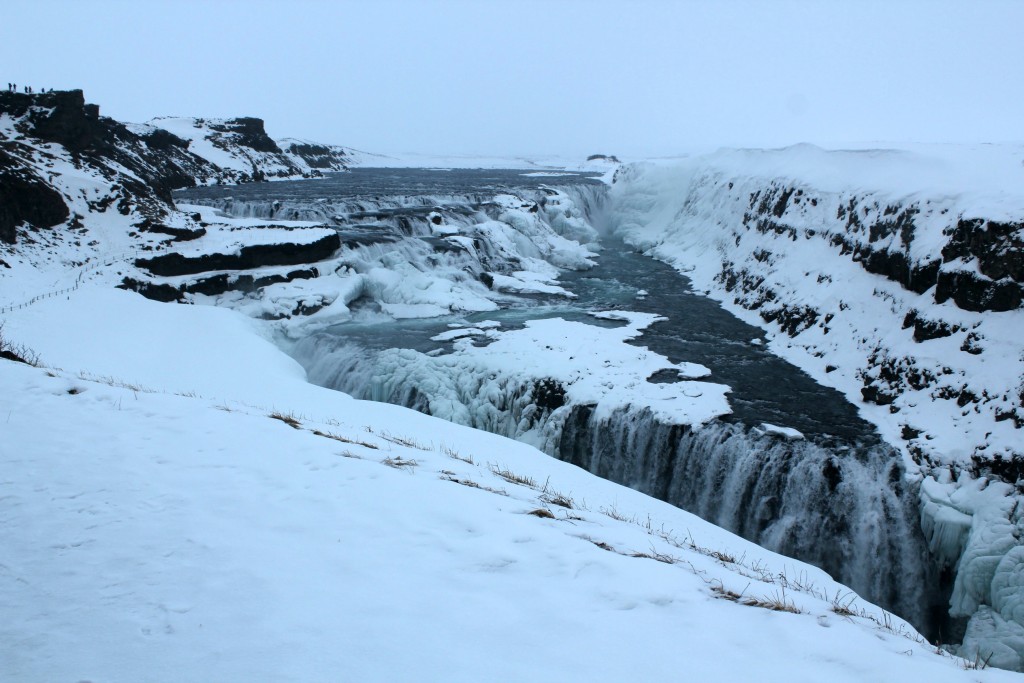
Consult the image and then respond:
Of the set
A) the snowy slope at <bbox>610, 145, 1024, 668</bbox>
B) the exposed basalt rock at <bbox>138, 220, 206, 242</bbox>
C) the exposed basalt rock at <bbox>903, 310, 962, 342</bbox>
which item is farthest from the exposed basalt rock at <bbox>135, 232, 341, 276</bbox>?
the exposed basalt rock at <bbox>903, 310, 962, 342</bbox>

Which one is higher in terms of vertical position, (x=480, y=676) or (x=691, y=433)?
(x=480, y=676)

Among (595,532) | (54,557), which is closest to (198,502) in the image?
(54,557)

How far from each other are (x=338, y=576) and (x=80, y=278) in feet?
69.4

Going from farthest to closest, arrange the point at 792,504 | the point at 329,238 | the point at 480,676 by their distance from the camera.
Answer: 1. the point at 329,238
2. the point at 792,504
3. the point at 480,676

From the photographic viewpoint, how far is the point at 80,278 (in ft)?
64.5

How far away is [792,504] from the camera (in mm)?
10703

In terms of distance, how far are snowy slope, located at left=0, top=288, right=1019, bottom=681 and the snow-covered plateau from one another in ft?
0.08

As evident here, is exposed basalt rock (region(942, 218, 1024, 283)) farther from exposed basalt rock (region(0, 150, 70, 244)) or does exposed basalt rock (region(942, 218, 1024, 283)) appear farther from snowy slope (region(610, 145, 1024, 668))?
exposed basalt rock (region(0, 150, 70, 244))

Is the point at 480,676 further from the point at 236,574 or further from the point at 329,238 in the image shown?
the point at 329,238

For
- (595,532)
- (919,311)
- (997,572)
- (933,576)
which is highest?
(919,311)

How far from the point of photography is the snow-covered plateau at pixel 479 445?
339 centimetres

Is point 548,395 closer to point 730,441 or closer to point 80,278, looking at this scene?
point 730,441

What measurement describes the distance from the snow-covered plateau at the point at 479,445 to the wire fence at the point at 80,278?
0.14 m

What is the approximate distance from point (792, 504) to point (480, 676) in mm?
9470
